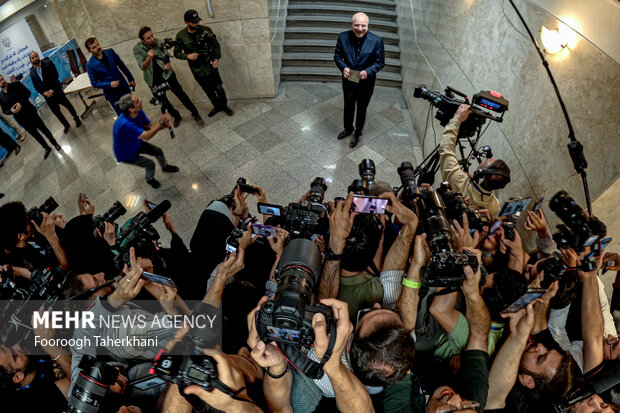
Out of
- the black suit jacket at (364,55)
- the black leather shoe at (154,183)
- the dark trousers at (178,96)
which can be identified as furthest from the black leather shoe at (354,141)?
the black leather shoe at (154,183)

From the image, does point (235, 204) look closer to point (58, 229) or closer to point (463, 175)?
point (58, 229)

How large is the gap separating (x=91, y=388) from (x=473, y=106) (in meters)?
3.28

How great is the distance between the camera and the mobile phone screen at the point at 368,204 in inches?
79.1

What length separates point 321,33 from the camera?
21.1ft

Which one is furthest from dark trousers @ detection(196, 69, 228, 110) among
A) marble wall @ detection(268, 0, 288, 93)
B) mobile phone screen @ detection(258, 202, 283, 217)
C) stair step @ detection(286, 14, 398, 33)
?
mobile phone screen @ detection(258, 202, 283, 217)

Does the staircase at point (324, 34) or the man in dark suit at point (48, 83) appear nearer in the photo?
the man in dark suit at point (48, 83)

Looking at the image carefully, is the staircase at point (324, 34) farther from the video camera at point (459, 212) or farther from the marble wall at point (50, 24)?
the marble wall at point (50, 24)

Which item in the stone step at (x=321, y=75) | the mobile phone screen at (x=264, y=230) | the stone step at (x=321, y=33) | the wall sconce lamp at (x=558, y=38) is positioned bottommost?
the stone step at (x=321, y=75)

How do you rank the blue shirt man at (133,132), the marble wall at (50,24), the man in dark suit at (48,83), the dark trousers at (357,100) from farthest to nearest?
the marble wall at (50,24) → the man in dark suit at (48,83) → the dark trousers at (357,100) → the blue shirt man at (133,132)

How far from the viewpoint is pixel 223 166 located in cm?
483

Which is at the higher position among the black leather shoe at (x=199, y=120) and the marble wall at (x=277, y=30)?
the marble wall at (x=277, y=30)

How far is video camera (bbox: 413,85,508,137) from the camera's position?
271 centimetres

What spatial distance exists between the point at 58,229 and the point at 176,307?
5.74 feet

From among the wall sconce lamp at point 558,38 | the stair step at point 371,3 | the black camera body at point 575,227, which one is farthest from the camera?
the stair step at point 371,3
